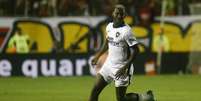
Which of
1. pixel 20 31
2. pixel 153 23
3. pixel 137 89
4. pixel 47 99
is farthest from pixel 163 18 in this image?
pixel 47 99

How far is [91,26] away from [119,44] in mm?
15150

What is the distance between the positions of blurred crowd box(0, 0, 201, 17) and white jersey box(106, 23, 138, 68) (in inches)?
585

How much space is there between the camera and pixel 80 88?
22.8m

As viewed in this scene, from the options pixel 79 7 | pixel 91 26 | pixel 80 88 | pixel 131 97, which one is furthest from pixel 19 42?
pixel 131 97

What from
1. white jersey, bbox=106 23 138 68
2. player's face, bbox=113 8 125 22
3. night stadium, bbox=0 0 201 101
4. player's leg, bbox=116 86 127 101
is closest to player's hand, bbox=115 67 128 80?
white jersey, bbox=106 23 138 68

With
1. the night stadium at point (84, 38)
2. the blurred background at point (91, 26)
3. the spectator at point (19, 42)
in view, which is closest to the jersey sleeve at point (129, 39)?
the night stadium at point (84, 38)

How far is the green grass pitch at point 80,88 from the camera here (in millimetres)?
19609

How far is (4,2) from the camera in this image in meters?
29.6

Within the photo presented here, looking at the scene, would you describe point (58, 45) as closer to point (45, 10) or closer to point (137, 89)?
point (45, 10)

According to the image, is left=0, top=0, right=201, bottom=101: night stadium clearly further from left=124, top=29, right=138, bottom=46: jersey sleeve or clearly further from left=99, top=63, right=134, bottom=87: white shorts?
left=124, top=29, right=138, bottom=46: jersey sleeve

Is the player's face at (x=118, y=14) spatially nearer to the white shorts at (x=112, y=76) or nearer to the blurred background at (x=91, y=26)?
the white shorts at (x=112, y=76)

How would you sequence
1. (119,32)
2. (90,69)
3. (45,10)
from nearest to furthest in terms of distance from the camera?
(119,32), (90,69), (45,10)

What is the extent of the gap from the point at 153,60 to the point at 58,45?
3.88 meters

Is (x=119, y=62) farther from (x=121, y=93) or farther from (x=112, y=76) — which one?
(x=121, y=93)
